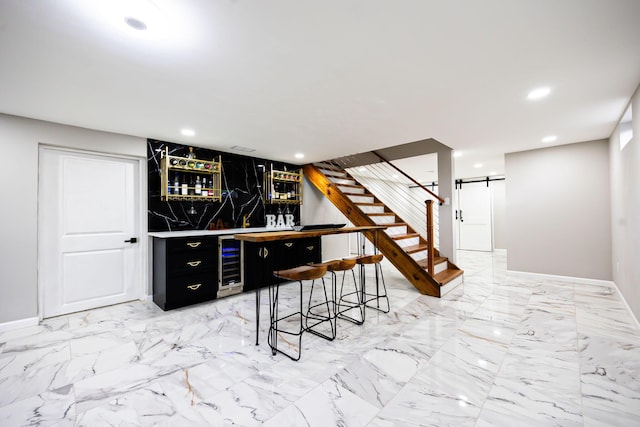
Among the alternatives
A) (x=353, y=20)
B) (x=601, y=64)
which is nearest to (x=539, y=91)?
(x=601, y=64)

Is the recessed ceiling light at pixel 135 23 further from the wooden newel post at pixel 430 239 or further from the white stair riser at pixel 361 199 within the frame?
the white stair riser at pixel 361 199

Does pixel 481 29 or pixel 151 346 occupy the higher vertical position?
pixel 481 29

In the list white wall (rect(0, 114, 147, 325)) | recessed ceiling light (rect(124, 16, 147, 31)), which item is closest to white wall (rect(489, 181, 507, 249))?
recessed ceiling light (rect(124, 16, 147, 31))

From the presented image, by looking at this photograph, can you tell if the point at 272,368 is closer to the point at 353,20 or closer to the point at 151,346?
the point at 151,346

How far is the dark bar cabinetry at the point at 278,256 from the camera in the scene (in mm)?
4115

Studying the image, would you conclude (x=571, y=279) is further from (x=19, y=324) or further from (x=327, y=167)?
(x=19, y=324)

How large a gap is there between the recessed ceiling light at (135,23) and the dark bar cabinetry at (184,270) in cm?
245

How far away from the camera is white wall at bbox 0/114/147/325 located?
291cm

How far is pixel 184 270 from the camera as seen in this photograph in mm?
3535

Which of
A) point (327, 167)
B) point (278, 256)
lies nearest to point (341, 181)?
point (327, 167)

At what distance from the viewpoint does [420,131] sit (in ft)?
12.2

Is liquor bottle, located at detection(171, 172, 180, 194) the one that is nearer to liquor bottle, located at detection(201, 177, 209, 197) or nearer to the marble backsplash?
the marble backsplash

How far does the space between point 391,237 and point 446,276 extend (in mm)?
1037

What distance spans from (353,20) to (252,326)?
9.44ft
